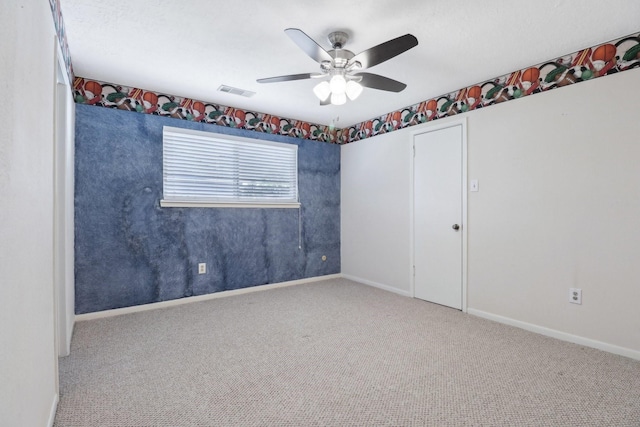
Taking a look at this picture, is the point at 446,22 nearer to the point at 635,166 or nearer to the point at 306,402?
the point at 635,166

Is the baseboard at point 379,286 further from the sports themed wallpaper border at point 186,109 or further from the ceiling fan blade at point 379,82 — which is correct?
the ceiling fan blade at point 379,82

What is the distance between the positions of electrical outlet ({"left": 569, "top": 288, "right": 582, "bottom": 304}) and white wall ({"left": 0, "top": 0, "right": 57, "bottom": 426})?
338 centimetres

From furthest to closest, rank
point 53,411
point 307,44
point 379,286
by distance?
point 379,286 < point 307,44 < point 53,411

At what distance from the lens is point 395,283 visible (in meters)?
4.12

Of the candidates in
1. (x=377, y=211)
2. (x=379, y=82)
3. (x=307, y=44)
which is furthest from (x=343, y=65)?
(x=377, y=211)

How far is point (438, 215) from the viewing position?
3.60 metres

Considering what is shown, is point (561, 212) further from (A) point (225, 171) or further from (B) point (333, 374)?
(A) point (225, 171)

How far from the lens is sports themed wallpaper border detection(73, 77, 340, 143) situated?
3084 mm

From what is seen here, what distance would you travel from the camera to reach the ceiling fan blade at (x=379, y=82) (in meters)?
2.31

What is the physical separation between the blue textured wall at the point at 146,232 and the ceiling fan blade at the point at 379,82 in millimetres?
2102

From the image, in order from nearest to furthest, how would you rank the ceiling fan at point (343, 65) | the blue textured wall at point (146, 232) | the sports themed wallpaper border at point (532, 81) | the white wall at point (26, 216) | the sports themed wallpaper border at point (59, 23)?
the white wall at point (26, 216)
the sports themed wallpaper border at point (59, 23)
the ceiling fan at point (343, 65)
the sports themed wallpaper border at point (532, 81)
the blue textured wall at point (146, 232)

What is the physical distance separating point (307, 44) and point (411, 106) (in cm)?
231

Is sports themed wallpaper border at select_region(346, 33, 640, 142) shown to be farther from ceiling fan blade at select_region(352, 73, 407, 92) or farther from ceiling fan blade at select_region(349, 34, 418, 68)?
ceiling fan blade at select_region(349, 34, 418, 68)

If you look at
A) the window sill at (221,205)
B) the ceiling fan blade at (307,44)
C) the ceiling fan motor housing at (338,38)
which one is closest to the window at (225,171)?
the window sill at (221,205)
